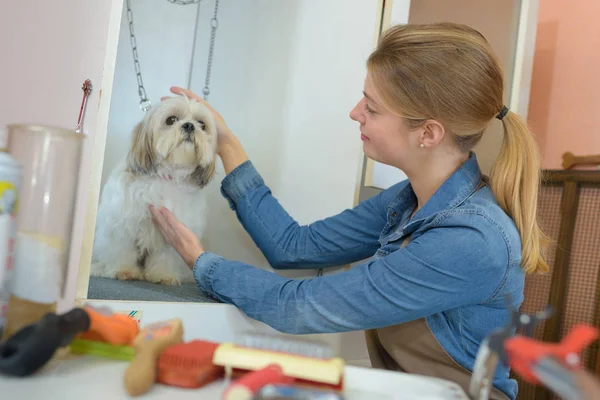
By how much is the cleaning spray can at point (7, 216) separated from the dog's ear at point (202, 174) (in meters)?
0.87

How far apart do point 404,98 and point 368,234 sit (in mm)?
433

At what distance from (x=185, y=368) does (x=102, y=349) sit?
129 mm

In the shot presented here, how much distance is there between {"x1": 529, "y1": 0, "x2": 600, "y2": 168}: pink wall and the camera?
103 inches

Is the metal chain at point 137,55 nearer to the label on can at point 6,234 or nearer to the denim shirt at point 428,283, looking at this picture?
the denim shirt at point 428,283

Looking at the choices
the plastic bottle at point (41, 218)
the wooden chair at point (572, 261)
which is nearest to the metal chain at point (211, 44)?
the plastic bottle at point (41, 218)

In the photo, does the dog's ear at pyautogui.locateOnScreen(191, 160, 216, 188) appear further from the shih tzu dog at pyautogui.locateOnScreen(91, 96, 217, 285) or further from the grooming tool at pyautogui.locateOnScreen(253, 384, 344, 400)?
the grooming tool at pyautogui.locateOnScreen(253, 384, 344, 400)

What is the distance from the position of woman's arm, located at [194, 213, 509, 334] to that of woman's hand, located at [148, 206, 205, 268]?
1.04 ft

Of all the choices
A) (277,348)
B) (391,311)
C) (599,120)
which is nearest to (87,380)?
(277,348)

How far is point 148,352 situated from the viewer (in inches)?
21.5

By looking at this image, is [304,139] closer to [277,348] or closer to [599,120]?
[277,348]

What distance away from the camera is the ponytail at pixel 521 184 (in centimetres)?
115

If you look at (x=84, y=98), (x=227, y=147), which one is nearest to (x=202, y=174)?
(x=227, y=147)

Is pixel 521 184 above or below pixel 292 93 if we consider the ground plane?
below

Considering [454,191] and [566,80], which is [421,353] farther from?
[566,80]
